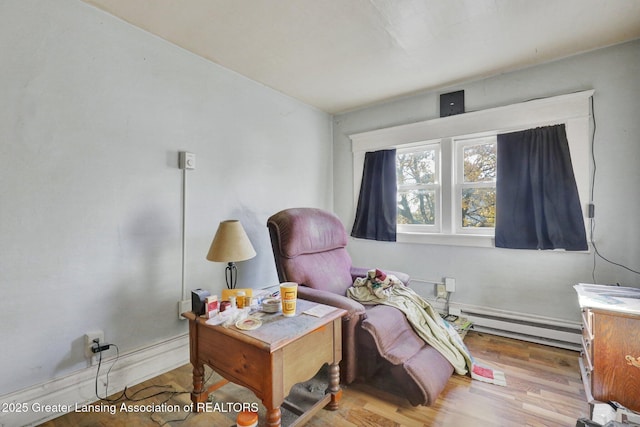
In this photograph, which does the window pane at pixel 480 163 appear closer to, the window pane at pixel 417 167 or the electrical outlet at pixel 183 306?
the window pane at pixel 417 167

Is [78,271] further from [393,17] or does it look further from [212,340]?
[393,17]

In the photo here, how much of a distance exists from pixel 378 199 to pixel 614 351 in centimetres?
210

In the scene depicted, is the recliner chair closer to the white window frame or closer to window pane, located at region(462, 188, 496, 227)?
the white window frame

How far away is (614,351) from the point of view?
155 centimetres

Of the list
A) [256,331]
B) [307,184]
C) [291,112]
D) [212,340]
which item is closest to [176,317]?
[212,340]

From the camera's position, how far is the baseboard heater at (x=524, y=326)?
7.46 feet

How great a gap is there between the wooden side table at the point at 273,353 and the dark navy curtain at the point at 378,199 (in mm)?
1716

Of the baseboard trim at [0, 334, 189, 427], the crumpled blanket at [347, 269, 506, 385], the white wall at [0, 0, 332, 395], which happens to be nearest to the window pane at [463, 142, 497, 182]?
the crumpled blanket at [347, 269, 506, 385]

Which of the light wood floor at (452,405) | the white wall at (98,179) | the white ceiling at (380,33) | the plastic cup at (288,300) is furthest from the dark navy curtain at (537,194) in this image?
the white wall at (98,179)

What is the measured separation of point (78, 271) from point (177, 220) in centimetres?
63

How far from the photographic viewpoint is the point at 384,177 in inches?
126

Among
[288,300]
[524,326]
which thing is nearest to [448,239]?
[524,326]

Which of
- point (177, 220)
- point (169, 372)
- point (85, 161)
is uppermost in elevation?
point (85, 161)

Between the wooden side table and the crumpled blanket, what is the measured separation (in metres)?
0.60
